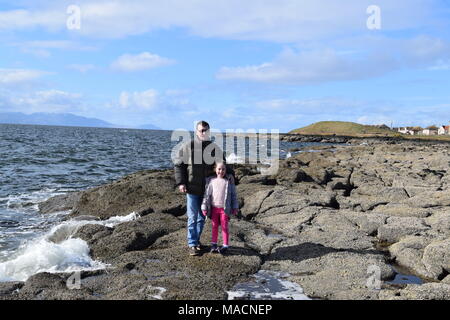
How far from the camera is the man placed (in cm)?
888

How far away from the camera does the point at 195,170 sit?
8.98 meters

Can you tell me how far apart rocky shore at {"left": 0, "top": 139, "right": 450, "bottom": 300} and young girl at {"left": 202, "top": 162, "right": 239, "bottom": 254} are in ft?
1.73

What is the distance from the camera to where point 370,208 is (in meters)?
14.7

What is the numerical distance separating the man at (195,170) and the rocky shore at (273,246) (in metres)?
0.64

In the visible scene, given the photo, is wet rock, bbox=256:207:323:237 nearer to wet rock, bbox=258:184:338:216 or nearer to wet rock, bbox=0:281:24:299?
wet rock, bbox=258:184:338:216

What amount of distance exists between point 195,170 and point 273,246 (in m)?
2.92

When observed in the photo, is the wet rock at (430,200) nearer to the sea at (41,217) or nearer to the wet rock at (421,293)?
the wet rock at (421,293)

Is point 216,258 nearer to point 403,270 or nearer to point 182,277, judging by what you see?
point 182,277

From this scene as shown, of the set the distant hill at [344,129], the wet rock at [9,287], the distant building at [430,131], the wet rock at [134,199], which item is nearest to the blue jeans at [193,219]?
the wet rock at [9,287]

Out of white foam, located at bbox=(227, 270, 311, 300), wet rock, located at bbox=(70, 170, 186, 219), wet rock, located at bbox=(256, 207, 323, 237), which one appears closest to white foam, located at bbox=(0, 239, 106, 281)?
white foam, located at bbox=(227, 270, 311, 300)

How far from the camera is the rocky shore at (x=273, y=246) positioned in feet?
24.0

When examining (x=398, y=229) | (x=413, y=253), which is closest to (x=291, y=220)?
(x=398, y=229)

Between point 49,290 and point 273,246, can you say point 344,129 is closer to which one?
point 273,246
